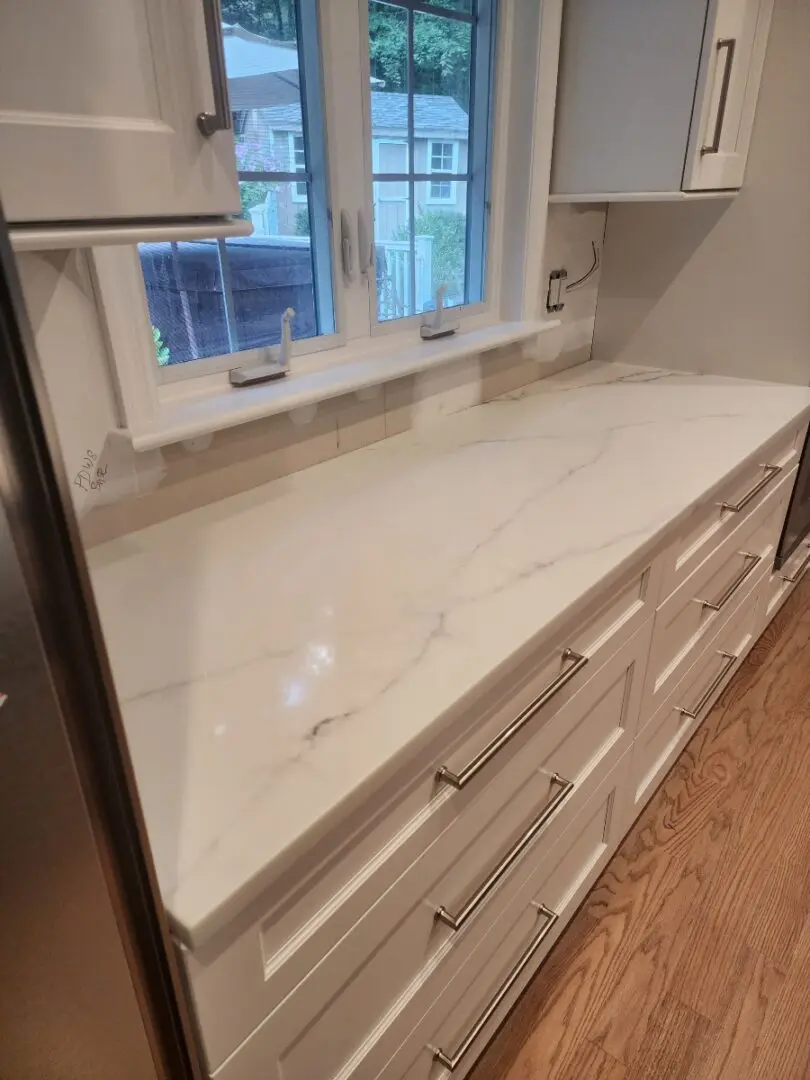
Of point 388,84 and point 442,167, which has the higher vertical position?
point 388,84

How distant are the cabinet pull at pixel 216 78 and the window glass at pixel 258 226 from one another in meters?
0.46

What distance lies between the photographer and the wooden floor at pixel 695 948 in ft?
4.06

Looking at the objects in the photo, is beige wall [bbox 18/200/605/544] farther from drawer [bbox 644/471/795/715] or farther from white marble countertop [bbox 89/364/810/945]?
drawer [bbox 644/471/795/715]

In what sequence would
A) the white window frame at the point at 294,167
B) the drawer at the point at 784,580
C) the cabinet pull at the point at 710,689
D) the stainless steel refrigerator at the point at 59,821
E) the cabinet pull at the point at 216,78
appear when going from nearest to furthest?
the stainless steel refrigerator at the point at 59,821 < the cabinet pull at the point at 216,78 < the white window frame at the point at 294,167 < the cabinet pull at the point at 710,689 < the drawer at the point at 784,580

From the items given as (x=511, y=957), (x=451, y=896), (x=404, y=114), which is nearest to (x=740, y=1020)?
(x=511, y=957)

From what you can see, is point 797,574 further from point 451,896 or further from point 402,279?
point 451,896

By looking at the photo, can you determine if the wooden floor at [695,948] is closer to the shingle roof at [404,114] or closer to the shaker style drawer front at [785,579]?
the shaker style drawer front at [785,579]

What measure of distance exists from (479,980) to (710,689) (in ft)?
3.35

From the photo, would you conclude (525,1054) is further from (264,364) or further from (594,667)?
(264,364)

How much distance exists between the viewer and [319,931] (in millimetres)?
690

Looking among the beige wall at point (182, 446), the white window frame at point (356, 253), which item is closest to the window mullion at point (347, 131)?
the white window frame at point (356, 253)

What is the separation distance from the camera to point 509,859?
101 centimetres

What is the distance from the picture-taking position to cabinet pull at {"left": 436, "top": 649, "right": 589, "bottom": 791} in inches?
32.2

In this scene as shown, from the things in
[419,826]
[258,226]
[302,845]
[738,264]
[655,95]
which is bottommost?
[419,826]
